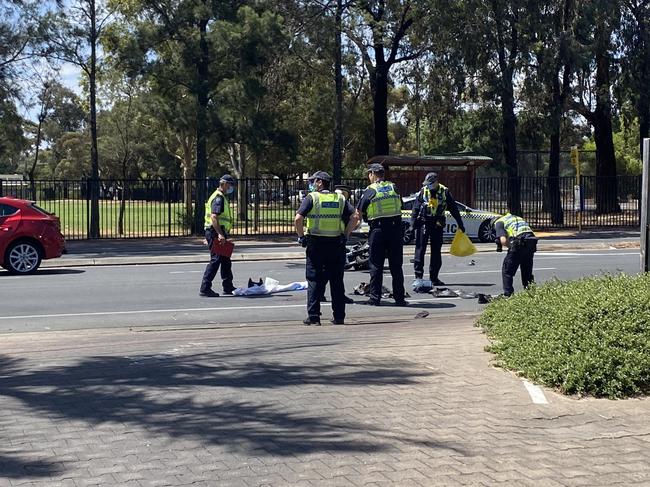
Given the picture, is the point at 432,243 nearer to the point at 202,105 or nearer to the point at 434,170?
the point at 202,105

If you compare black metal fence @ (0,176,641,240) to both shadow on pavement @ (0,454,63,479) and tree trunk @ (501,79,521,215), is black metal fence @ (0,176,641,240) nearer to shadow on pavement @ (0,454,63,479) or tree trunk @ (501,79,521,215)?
tree trunk @ (501,79,521,215)

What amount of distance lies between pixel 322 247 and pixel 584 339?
14.8 feet

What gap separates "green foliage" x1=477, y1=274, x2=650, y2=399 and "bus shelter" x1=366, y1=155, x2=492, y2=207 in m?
22.5

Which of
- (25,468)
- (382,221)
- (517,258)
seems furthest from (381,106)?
(25,468)

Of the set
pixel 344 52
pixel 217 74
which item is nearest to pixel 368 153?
pixel 344 52

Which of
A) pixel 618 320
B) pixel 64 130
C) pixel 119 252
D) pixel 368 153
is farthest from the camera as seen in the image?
pixel 64 130

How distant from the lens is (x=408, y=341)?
9.01 meters

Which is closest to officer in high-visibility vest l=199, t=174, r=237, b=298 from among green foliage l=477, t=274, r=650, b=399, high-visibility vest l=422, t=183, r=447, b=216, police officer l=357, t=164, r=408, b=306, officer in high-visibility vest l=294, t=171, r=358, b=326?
police officer l=357, t=164, r=408, b=306

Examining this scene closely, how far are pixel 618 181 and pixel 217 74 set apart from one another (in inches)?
625

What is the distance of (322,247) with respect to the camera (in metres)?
11.1

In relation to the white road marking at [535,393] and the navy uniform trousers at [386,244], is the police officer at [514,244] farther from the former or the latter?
the white road marking at [535,393]

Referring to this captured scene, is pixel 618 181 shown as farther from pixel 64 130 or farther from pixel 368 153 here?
pixel 64 130

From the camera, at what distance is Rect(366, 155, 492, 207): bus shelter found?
3102cm

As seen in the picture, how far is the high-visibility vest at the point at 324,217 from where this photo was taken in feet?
36.2
